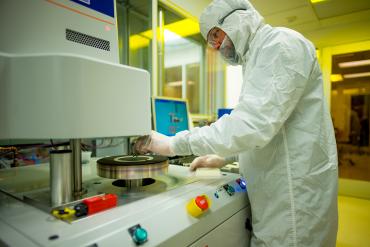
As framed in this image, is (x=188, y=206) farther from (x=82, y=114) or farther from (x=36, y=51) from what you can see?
(x=36, y=51)

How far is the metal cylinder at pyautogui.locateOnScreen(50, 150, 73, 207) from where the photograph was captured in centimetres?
66

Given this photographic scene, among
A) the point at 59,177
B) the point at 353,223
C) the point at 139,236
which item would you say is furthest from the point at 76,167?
the point at 353,223

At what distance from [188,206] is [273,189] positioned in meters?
0.34

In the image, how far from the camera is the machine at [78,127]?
0.57 meters

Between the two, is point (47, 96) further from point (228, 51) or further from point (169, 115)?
point (169, 115)

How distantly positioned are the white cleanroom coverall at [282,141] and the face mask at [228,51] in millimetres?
116

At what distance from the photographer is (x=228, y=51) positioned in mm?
Result: 1126

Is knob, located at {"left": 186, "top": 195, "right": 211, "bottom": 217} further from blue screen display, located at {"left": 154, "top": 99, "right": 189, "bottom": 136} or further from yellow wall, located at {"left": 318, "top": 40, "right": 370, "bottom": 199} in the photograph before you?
yellow wall, located at {"left": 318, "top": 40, "right": 370, "bottom": 199}

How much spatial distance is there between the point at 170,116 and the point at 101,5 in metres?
1.09

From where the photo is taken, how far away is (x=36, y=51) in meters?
0.63

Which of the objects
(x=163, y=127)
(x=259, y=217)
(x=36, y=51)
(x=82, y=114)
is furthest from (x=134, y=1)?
(x=259, y=217)

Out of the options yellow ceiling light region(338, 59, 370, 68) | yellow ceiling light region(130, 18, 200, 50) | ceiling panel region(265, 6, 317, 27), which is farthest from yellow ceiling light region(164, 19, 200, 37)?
yellow ceiling light region(338, 59, 370, 68)

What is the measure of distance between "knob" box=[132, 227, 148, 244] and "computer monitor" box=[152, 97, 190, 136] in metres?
1.14

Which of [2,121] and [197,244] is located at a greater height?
[2,121]
